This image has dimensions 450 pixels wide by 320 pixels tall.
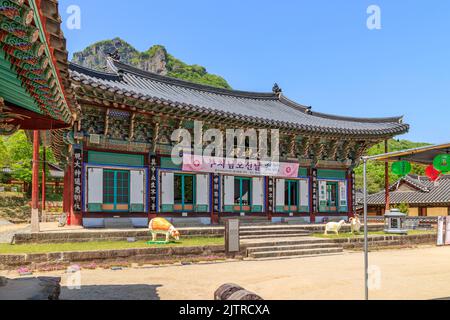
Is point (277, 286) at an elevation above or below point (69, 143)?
below

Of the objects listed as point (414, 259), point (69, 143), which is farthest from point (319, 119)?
point (69, 143)

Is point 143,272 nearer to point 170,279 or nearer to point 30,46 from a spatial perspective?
point 170,279

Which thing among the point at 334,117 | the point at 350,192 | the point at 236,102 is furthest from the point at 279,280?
the point at 334,117

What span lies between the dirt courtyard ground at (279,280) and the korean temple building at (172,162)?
6198 mm

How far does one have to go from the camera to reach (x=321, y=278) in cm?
1062

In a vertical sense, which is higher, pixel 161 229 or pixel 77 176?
pixel 77 176

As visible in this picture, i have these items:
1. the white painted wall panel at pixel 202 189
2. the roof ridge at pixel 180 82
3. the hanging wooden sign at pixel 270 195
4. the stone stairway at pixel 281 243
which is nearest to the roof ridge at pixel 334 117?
the roof ridge at pixel 180 82

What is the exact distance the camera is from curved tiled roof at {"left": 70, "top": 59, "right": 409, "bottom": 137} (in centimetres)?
1927

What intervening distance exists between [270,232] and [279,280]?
8.60m

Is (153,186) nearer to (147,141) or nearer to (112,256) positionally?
(147,141)

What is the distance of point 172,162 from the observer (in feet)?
63.3

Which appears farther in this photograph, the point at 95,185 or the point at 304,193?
the point at 304,193

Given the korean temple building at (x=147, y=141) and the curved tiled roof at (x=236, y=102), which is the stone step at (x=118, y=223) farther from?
the curved tiled roof at (x=236, y=102)
